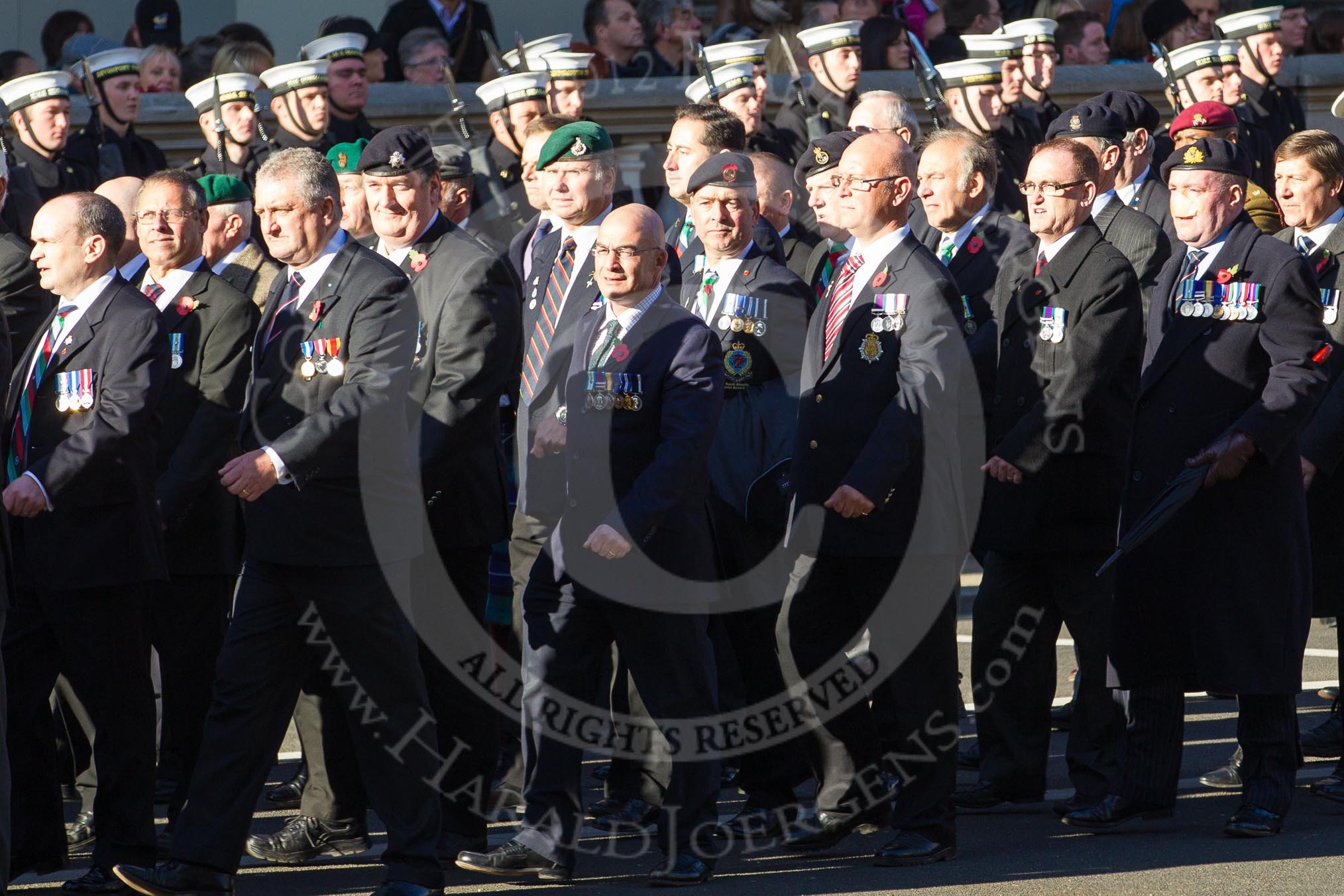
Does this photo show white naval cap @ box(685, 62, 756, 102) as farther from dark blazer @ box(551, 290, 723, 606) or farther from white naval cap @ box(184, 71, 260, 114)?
dark blazer @ box(551, 290, 723, 606)

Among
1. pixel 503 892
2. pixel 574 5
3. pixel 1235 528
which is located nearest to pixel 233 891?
pixel 503 892

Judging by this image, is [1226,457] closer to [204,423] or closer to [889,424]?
[889,424]

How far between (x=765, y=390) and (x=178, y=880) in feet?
8.15

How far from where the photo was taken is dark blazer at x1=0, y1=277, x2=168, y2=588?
19.3 feet

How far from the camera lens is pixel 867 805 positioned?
21.3ft

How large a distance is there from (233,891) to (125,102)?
216 inches

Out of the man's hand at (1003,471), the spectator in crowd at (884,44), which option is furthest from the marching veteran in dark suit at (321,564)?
the spectator in crowd at (884,44)

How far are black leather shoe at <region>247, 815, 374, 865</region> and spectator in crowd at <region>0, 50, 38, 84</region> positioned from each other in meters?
6.00

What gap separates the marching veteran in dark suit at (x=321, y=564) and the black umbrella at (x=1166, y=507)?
6.92ft

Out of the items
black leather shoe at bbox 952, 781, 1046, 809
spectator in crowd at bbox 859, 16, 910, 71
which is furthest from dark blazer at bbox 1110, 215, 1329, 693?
spectator in crowd at bbox 859, 16, 910, 71

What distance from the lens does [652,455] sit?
602 centimetres

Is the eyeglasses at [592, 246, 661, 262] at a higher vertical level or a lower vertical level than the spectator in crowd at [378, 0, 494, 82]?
lower

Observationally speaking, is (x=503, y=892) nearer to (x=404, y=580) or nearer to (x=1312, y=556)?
(x=404, y=580)

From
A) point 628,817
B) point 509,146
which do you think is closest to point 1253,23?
point 509,146
